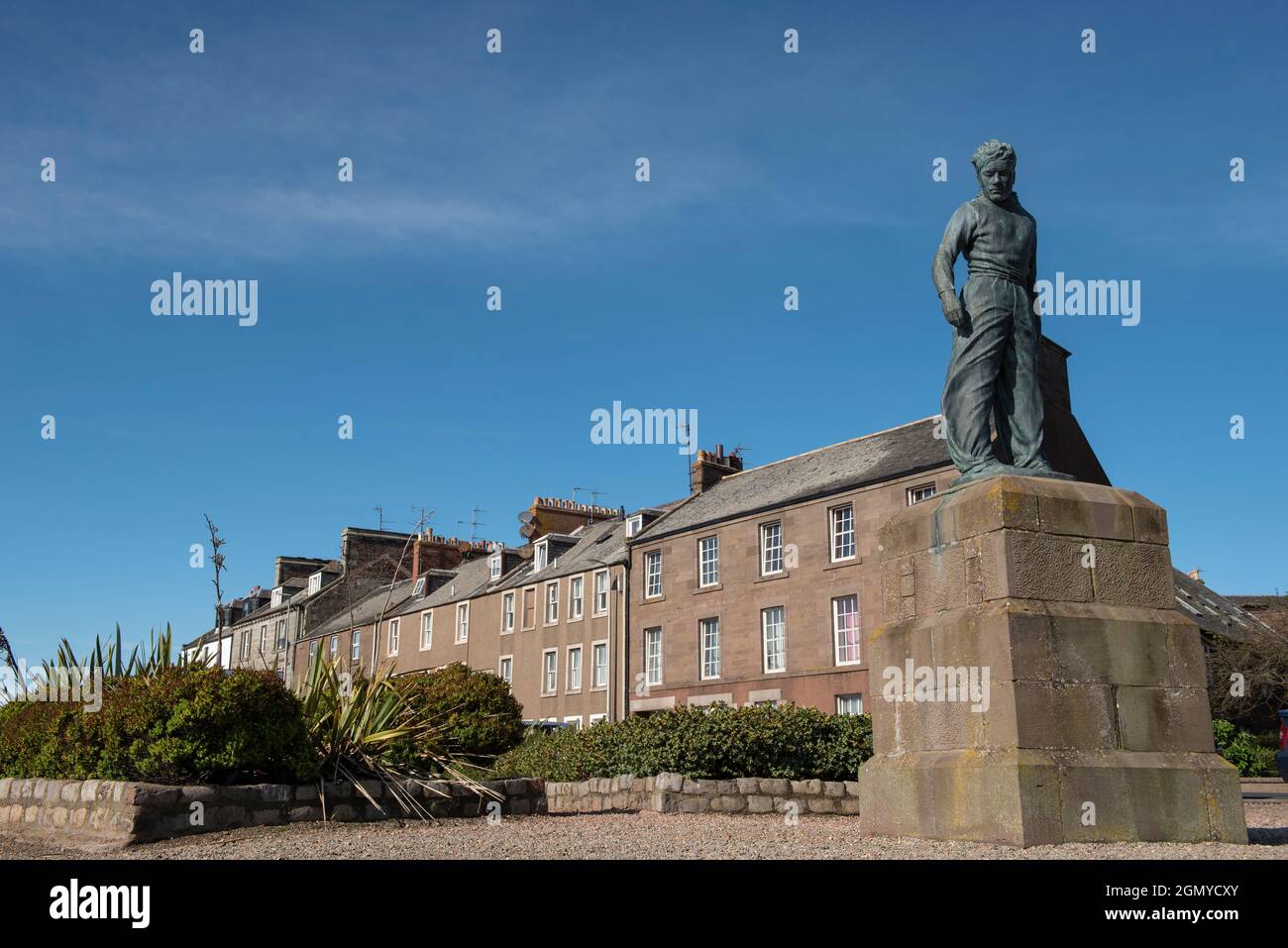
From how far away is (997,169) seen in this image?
972cm

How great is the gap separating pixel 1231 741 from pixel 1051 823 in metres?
25.0

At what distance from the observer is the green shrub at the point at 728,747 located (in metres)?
14.1

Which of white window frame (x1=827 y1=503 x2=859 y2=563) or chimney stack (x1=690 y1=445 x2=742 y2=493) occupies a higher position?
chimney stack (x1=690 y1=445 x2=742 y2=493)

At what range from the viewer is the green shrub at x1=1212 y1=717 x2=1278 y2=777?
92.2 ft

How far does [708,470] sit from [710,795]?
28.7m

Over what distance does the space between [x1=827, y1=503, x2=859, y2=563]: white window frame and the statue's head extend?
22.1 m

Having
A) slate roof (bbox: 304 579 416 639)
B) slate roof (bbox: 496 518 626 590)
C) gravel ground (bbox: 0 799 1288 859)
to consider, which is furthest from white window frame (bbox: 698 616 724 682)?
gravel ground (bbox: 0 799 1288 859)

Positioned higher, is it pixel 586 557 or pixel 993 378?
pixel 586 557

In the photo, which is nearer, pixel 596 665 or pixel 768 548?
pixel 768 548

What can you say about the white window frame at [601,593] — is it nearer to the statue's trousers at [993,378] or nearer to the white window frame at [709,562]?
the white window frame at [709,562]

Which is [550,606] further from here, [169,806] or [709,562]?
[169,806]

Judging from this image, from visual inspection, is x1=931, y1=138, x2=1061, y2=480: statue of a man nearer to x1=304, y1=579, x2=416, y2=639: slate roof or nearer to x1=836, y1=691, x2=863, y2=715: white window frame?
x1=836, y1=691, x2=863, y2=715: white window frame

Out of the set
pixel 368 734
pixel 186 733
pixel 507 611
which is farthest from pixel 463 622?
pixel 186 733

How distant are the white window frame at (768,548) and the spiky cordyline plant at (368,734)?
21.6 m
